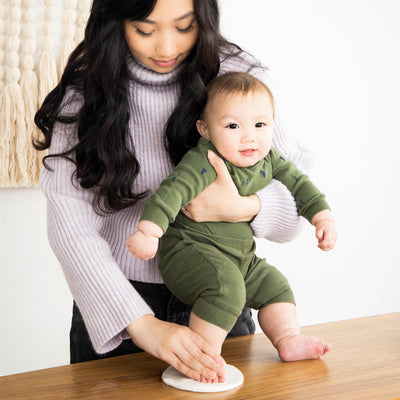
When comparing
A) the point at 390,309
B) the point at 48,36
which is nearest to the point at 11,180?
the point at 48,36

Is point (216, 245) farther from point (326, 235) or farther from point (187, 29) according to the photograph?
point (187, 29)

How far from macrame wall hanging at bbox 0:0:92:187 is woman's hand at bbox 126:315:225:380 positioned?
1249 millimetres

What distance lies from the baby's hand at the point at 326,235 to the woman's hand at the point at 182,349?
0.89 ft

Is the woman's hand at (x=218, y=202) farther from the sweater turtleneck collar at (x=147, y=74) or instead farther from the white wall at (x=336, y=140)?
the white wall at (x=336, y=140)

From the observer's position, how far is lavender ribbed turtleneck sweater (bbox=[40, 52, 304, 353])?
1011 mm

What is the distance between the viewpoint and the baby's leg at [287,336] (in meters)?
1.00

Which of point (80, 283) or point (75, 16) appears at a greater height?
point (75, 16)

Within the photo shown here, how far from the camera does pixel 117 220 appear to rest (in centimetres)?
119

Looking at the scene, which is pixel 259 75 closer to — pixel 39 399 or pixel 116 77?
pixel 116 77

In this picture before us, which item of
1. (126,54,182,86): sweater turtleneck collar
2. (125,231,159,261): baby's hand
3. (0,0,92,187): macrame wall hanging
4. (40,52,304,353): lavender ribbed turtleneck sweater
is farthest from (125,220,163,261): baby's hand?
(0,0,92,187): macrame wall hanging

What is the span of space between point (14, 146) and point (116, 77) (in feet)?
3.45

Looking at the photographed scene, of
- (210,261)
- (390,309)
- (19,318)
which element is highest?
(210,261)

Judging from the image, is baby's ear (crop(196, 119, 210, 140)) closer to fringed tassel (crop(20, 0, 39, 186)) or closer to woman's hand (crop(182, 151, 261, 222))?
woman's hand (crop(182, 151, 261, 222))

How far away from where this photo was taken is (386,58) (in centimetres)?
284
